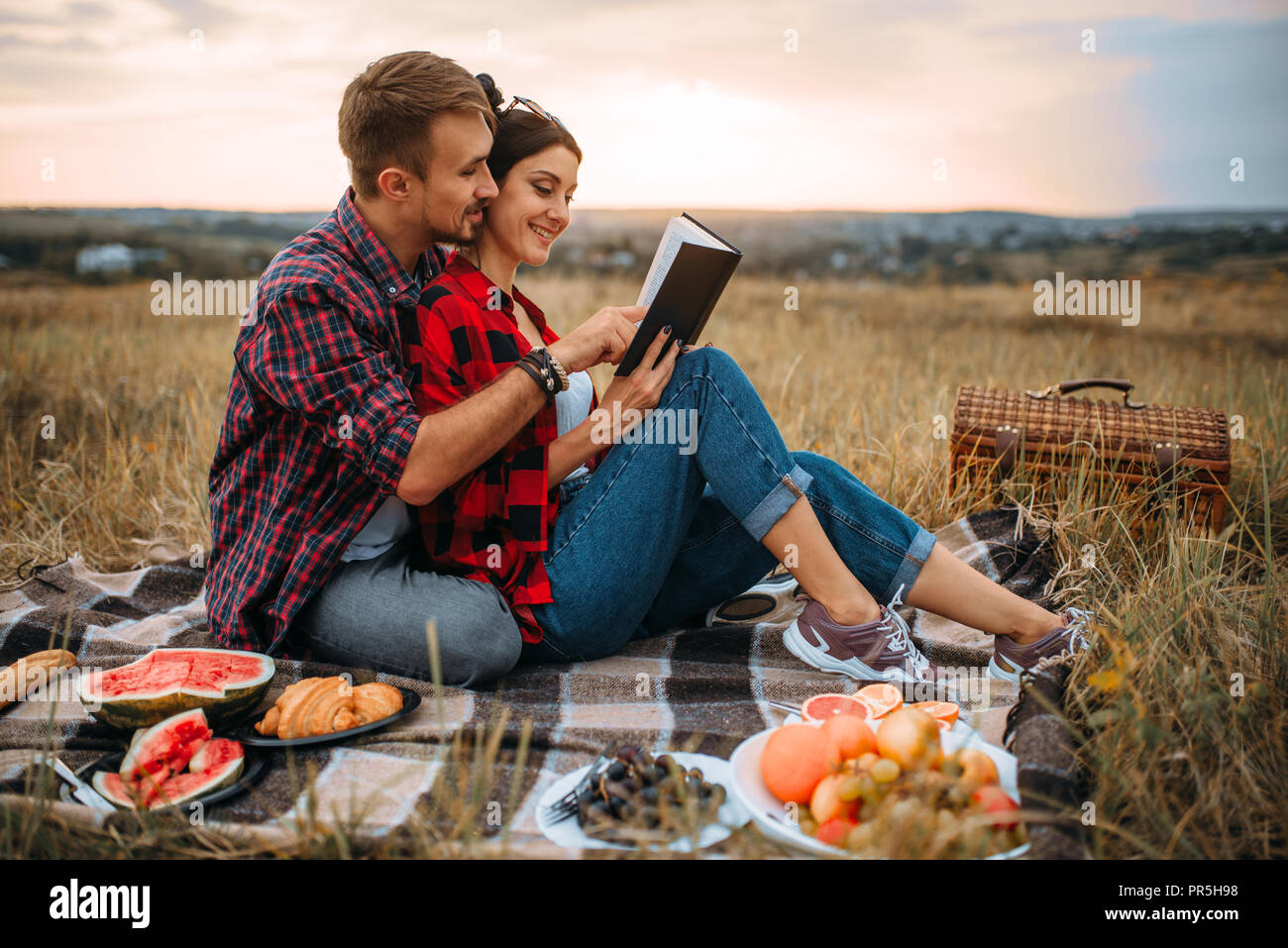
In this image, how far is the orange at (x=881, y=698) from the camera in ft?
7.87

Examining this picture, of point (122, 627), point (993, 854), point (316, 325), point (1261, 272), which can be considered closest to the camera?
point (993, 854)

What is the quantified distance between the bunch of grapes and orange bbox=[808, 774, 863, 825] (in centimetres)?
21

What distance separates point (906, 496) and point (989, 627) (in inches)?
55.6

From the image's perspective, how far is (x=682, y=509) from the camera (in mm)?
2848

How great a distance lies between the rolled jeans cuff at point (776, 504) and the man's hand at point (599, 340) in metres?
0.63

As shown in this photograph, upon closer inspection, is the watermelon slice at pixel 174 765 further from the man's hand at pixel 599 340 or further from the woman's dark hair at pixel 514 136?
the woman's dark hair at pixel 514 136

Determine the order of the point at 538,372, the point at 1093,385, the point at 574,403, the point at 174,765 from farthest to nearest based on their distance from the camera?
the point at 1093,385
the point at 574,403
the point at 538,372
the point at 174,765

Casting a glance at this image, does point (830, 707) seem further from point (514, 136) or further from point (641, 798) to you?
point (514, 136)

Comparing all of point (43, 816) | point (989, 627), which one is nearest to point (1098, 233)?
point (989, 627)

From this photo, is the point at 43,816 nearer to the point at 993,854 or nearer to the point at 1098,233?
the point at 993,854

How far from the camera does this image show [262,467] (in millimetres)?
2631

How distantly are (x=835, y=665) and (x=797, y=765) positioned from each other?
960mm

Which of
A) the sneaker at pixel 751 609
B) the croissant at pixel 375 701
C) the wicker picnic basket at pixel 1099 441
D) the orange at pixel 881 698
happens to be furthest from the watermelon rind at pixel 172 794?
the wicker picnic basket at pixel 1099 441

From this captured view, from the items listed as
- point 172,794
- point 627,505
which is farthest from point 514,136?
point 172,794
